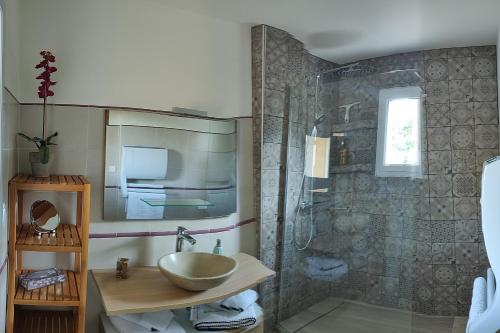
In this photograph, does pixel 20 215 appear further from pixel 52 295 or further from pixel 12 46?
pixel 12 46

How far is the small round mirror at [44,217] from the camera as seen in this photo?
1.65 meters

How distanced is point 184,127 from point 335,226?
1.35m

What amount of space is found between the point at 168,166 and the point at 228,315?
3.03ft

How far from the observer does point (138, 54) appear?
2.00 meters

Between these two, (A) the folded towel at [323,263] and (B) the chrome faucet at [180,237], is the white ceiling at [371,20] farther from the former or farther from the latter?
(A) the folded towel at [323,263]

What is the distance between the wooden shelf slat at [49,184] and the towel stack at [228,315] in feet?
2.85

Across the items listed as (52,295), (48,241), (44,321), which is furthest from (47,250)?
(44,321)

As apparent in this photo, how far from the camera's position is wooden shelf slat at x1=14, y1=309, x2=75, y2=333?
1628 millimetres

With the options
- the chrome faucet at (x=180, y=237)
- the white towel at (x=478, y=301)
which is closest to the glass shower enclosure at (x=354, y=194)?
the white towel at (x=478, y=301)

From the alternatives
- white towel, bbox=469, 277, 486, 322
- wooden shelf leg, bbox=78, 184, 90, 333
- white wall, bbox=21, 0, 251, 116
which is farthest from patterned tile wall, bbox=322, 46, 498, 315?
wooden shelf leg, bbox=78, 184, 90, 333

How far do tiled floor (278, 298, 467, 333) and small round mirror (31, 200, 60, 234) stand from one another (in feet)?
5.63

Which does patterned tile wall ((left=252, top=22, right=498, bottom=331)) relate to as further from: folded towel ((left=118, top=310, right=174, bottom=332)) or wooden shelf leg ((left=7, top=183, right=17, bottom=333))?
wooden shelf leg ((left=7, top=183, right=17, bottom=333))

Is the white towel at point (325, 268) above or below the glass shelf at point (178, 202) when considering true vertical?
below

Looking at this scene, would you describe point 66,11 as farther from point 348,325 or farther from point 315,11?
point 348,325
